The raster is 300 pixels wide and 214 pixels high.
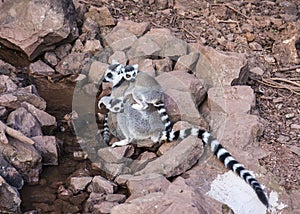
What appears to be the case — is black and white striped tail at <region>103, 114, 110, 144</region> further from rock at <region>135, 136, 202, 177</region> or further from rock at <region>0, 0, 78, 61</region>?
rock at <region>0, 0, 78, 61</region>

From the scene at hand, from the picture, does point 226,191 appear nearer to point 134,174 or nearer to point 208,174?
point 208,174

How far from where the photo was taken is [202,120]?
6.02 meters

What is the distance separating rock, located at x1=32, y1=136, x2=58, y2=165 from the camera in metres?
5.62

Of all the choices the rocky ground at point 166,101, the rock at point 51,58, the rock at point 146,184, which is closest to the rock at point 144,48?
the rocky ground at point 166,101

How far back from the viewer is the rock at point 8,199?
495 cm

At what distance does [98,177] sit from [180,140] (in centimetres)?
87

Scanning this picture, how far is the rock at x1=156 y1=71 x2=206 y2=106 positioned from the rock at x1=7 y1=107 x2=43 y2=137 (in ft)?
4.50

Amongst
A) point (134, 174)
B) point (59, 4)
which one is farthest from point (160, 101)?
point (59, 4)

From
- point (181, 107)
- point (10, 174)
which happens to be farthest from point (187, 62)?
point (10, 174)

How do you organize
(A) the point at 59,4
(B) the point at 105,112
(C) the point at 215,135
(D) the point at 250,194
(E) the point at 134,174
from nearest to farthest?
1. (D) the point at 250,194
2. (E) the point at 134,174
3. (C) the point at 215,135
4. (B) the point at 105,112
5. (A) the point at 59,4

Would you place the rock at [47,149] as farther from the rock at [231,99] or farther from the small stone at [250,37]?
the small stone at [250,37]

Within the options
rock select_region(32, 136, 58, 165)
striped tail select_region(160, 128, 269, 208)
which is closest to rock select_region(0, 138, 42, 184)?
rock select_region(32, 136, 58, 165)

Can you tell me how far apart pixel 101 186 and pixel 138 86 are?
1.32 meters

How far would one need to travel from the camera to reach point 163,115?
19.5 ft
